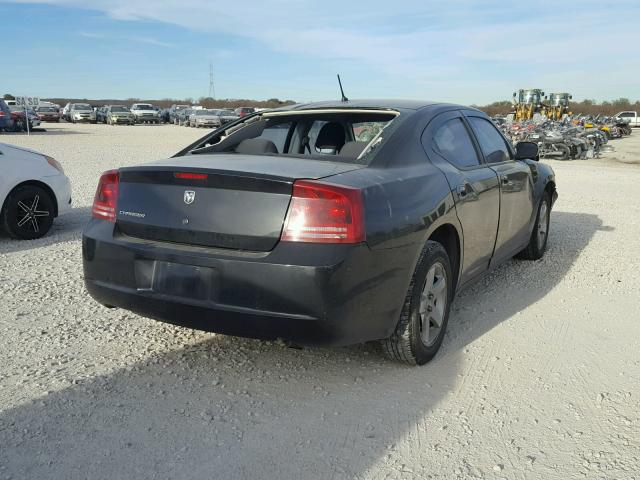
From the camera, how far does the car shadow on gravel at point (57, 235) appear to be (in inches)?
262

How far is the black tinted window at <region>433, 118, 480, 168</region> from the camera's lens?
423 cm

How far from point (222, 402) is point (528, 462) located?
150 cm

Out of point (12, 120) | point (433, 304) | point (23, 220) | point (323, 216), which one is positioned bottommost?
point (12, 120)

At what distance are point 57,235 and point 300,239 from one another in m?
5.16

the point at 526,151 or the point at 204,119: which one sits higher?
the point at 526,151

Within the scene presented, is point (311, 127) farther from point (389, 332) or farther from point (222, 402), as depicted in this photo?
point (222, 402)

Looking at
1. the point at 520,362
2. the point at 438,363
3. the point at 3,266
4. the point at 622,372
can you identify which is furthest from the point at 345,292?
the point at 3,266

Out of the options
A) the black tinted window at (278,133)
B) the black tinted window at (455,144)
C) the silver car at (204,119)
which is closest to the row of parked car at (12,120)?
the silver car at (204,119)

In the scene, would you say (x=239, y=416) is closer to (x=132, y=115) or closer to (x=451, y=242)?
(x=451, y=242)

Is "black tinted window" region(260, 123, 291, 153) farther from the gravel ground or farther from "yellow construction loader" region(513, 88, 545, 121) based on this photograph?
"yellow construction loader" region(513, 88, 545, 121)

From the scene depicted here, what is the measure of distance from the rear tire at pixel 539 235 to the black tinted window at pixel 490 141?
1.04 m

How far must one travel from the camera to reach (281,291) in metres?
3.03

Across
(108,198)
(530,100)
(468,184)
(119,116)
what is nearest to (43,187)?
(108,198)

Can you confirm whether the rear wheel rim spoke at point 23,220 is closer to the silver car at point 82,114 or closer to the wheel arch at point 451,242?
the wheel arch at point 451,242
